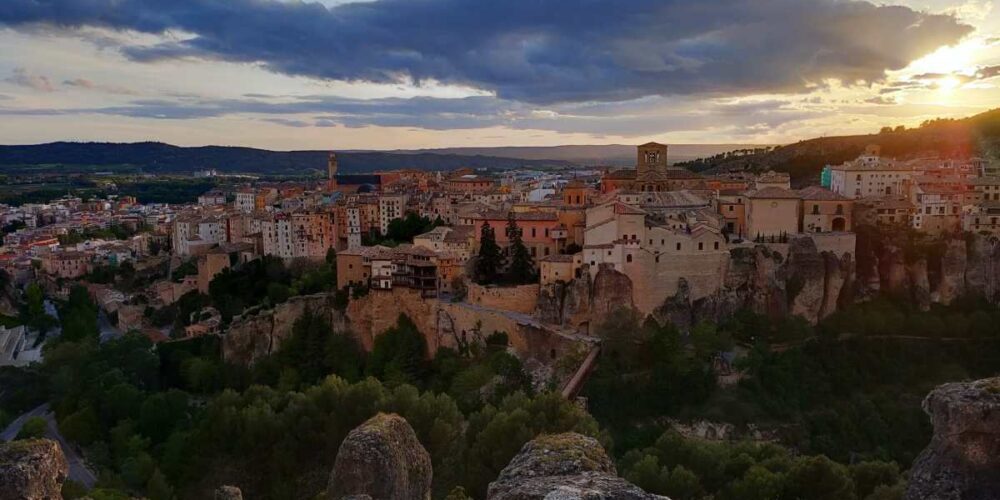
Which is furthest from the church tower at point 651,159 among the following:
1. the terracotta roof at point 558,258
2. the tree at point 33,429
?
the tree at point 33,429

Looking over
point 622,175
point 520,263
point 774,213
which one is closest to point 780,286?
point 774,213

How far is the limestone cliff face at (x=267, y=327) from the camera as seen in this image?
34344 millimetres

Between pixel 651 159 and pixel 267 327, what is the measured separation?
70.3 ft

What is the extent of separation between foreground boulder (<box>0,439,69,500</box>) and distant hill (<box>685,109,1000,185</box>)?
2239 inches

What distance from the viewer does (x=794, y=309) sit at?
3016 centimetres

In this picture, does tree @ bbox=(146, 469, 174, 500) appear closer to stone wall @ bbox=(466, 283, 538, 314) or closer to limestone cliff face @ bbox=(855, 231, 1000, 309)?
stone wall @ bbox=(466, 283, 538, 314)

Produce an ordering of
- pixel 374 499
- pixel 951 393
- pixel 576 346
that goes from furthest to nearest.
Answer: pixel 576 346
pixel 374 499
pixel 951 393

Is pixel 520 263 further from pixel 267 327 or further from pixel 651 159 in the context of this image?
pixel 651 159

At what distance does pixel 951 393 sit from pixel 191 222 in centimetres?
5230

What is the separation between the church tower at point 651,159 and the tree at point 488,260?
13721 millimetres

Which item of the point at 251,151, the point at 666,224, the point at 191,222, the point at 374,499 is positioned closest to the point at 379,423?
the point at 374,499

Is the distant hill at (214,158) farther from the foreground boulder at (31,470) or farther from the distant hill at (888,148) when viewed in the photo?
the foreground boulder at (31,470)

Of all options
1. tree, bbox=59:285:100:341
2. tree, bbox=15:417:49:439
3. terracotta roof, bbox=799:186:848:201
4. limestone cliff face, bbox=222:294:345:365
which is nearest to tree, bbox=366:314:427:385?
limestone cliff face, bbox=222:294:345:365

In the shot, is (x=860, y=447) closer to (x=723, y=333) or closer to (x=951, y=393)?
(x=723, y=333)
